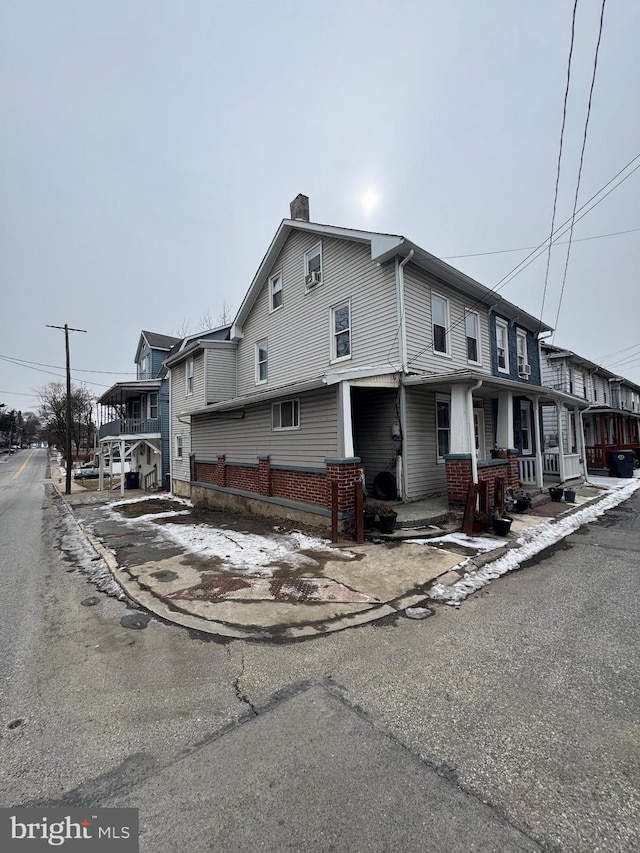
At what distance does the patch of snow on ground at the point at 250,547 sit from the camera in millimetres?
6094

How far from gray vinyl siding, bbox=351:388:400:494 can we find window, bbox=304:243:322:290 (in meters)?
4.09

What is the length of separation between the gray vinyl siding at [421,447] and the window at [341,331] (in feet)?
7.75

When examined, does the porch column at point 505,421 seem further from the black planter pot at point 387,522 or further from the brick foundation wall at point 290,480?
the brick foundation wall at point 290,480

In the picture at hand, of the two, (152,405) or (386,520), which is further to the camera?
(152,405)

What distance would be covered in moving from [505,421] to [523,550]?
14.3ft

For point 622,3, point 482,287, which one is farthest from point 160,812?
point 482,287

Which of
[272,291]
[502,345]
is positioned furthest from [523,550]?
[272,291]

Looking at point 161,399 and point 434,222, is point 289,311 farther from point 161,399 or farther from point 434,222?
point 161,399

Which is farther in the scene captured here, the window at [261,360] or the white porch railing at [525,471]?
the window at [261,360]

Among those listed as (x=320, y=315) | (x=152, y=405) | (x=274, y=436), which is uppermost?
(x=320, y=315)

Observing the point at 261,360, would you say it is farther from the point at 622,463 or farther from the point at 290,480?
the point at 622,463

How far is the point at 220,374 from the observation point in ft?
50.5

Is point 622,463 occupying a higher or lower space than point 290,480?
lower

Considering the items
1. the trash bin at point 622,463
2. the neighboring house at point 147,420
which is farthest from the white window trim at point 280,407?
the trash bin at point 622,463
